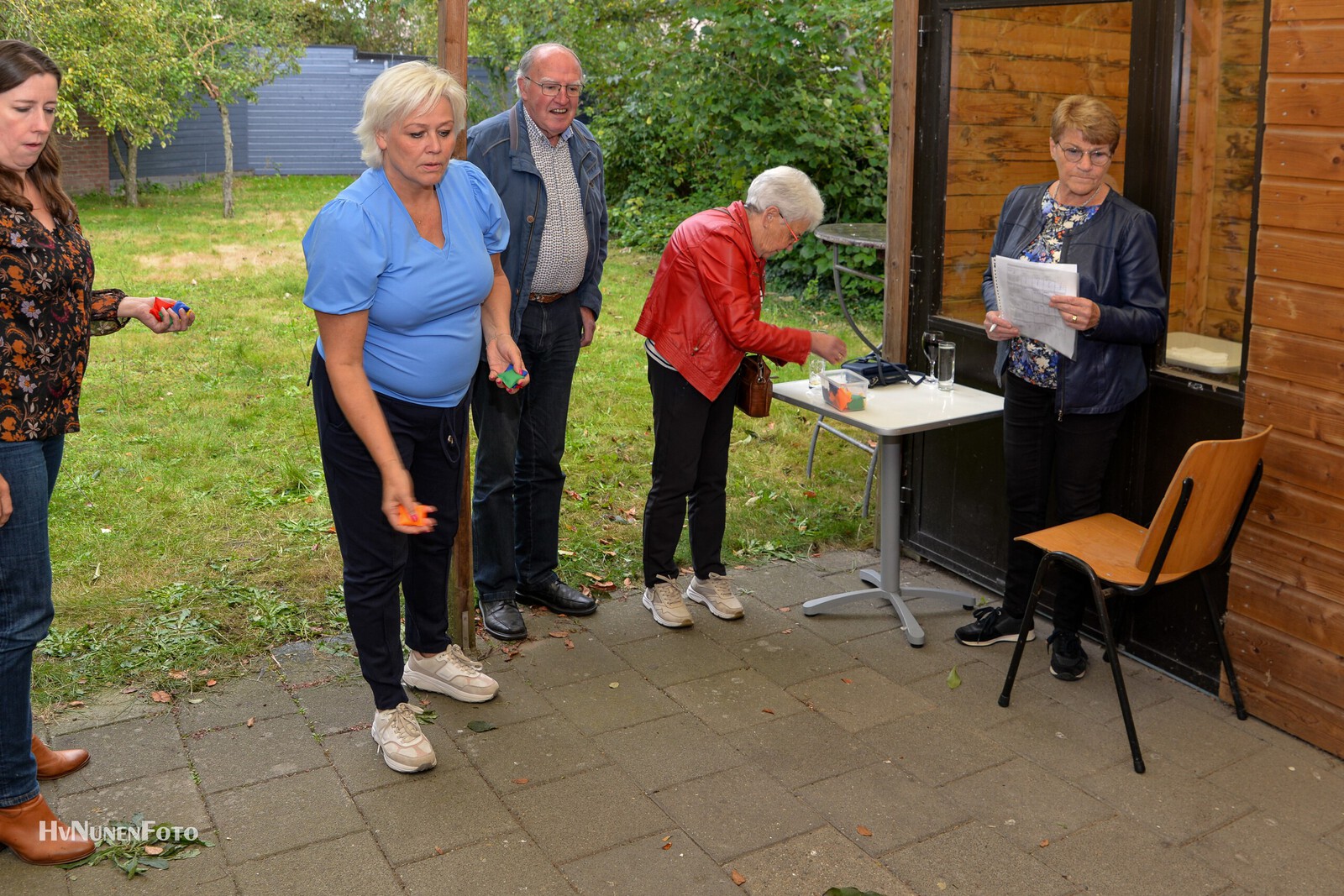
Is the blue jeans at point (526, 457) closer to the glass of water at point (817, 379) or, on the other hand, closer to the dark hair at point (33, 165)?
the glass of water at point (817, 379)

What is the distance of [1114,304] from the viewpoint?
396 centimetres

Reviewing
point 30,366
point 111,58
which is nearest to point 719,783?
point 30,366

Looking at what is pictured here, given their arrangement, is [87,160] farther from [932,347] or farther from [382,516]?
[382,516]

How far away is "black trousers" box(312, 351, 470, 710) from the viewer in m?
3.38

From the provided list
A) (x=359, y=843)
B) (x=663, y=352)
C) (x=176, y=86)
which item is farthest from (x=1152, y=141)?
(x=176, y=86)

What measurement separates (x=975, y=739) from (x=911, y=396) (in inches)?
56.3

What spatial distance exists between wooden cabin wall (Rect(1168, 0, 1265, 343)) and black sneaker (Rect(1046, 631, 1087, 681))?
1.12 m

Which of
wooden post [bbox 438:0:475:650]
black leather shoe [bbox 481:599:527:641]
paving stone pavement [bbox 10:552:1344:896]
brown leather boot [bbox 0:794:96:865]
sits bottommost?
paving stone pavement [bbox 10:552:1344:896]

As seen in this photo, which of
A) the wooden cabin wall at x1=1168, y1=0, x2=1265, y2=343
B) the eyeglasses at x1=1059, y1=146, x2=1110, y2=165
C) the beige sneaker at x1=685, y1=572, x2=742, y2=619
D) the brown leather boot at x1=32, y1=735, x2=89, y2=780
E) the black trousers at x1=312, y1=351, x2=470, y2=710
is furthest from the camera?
the beige sneaker at x1=685, y1=572, x2=742, y2=619

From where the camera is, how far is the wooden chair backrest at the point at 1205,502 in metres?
3.40

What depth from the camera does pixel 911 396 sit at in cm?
471

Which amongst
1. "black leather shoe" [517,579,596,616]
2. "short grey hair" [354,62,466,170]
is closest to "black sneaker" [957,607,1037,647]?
"black leather shoe" [517,579,596,616]

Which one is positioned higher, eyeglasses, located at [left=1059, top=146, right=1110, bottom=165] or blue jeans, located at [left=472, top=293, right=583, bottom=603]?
eyeglasses, located at [left=1059, top=146, right=1110, bottom=165]

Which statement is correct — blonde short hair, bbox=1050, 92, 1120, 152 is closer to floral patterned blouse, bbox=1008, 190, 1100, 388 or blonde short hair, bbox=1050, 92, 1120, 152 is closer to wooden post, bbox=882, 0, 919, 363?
floral patterned blouse, bbox=1008, 190, 1100, 388
